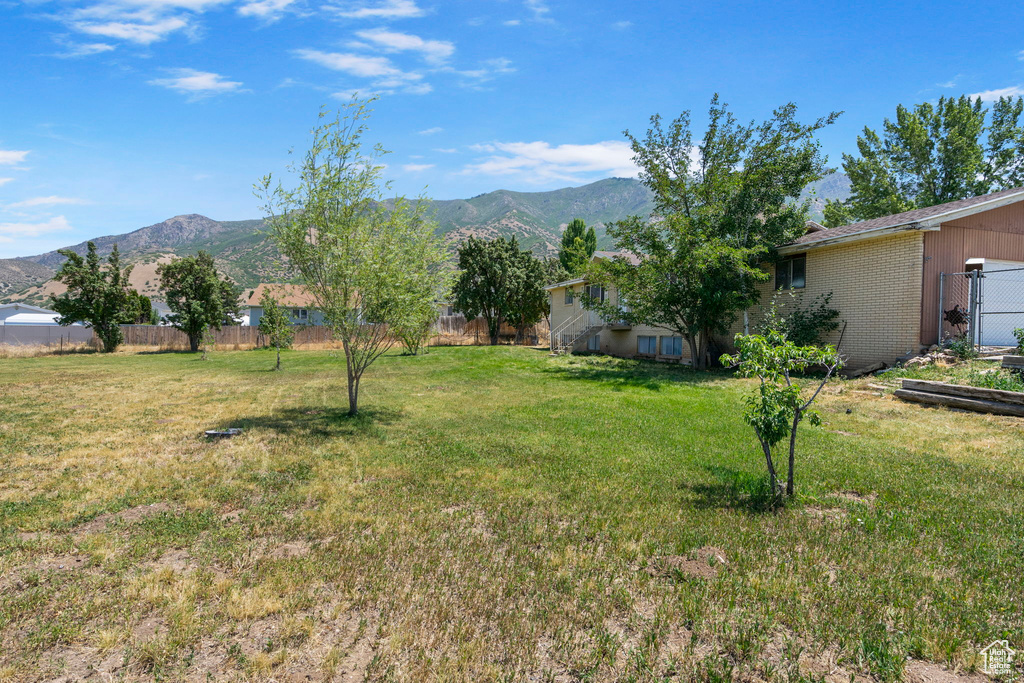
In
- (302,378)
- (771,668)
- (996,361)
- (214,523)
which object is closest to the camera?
(771,668)

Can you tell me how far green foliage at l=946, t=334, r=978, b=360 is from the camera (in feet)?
40.6

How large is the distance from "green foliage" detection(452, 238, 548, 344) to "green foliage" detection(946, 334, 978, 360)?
894 inches

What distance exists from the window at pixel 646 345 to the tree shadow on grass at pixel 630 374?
425 cm

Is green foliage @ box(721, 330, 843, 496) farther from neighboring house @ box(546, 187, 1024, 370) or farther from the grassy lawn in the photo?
neighboring house @ box(546, 187, 1024, 370)

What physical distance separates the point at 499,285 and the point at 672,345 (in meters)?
14.6

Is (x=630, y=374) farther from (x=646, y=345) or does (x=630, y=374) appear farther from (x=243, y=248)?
(x=243, y=248)

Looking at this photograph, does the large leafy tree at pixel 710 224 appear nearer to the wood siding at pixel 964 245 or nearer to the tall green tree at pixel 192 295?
the wood siding at pixel 964 245

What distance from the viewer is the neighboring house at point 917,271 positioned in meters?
13.3

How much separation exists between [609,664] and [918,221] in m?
14.6

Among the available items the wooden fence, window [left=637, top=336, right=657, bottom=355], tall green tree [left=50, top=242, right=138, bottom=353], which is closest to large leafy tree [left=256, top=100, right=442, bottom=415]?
window [left=637, top=336, right=657, bottom=355]

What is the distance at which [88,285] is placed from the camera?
29.1 m

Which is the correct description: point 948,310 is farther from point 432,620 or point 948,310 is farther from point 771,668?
point 432,620

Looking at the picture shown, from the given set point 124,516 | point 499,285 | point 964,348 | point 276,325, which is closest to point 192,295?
point 276,325

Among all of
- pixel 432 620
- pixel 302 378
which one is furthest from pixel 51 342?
pixel 432 620
